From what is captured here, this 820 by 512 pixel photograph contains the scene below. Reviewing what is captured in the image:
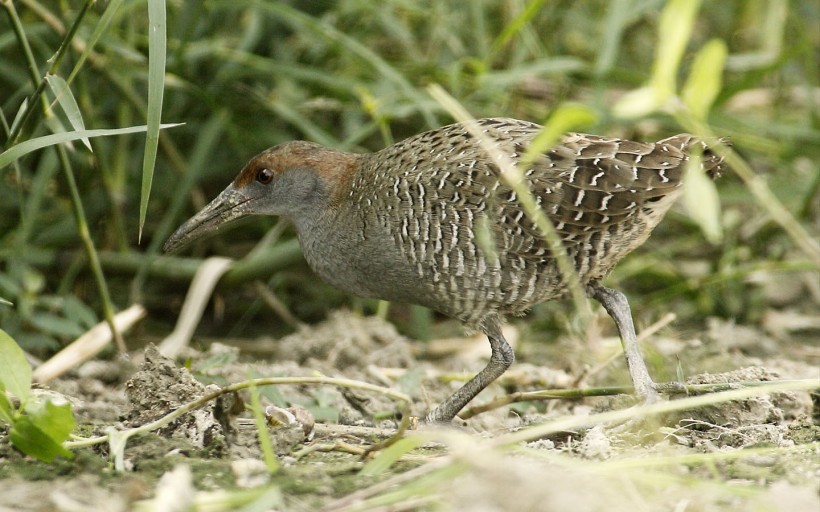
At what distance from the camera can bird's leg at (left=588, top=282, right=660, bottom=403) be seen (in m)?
3.46

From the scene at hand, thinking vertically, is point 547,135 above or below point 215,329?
above

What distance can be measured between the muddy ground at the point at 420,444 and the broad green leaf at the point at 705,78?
75 centimetres

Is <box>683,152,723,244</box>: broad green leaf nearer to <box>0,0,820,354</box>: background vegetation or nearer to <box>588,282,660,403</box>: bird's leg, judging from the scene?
<box>588,282,660,403</box>: bird's leg

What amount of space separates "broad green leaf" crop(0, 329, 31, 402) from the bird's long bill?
147cm

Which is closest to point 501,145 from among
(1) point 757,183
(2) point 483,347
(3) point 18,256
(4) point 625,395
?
(4) point 625,395

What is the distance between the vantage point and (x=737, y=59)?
5.64 m

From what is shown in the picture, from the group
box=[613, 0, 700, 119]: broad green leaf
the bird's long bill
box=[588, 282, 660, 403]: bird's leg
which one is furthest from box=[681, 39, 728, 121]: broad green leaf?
the bird's long bill

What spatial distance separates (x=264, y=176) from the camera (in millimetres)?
4109

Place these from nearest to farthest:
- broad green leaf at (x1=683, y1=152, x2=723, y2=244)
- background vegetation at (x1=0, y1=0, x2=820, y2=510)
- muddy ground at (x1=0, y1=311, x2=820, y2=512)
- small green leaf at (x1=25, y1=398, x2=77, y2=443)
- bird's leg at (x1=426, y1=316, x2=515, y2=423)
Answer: broad green leaf at (x1=683, y1=152, x2=723, y2=244)
muddy ground at (x1=0, y1=311, x2=820, y2=512)
small green leaf at (x1=25, y1=398, x2=77, y2=443)
bird's leg at (x1=426, y1=316, x2=515, y2=423)
background vegetation at (x1=0, y1=0, x2=820, y2=510)

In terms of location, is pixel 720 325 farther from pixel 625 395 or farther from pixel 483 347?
pixel 625 395

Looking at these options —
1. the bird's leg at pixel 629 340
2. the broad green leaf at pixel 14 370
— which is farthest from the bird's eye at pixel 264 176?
the broad green leaf at pixel 14 370

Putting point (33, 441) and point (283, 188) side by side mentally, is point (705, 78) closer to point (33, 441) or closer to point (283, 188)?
point (33, 441)

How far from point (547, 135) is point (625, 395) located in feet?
5.65

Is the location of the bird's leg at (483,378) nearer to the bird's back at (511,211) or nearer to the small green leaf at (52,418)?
the bird's back at (511,211)
